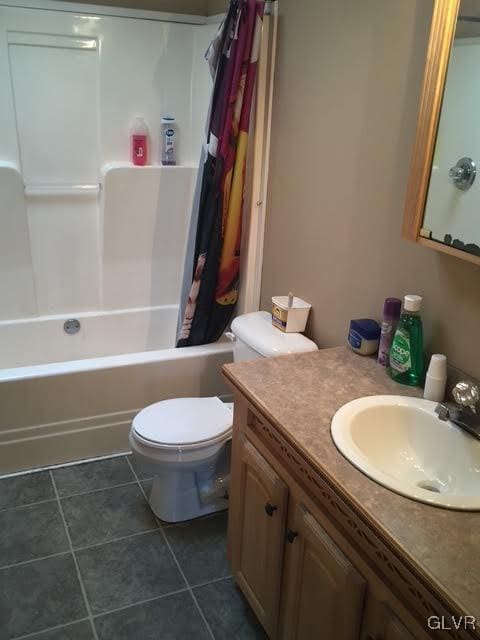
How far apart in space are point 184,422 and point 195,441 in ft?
0.39

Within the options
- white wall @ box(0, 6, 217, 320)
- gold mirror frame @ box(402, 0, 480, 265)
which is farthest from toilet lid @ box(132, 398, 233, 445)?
white wall @ box(0, 6, 217, 320)

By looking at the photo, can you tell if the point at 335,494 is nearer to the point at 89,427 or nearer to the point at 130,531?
the point at 130,531

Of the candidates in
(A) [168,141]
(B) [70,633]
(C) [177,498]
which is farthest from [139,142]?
(B) [70,633]

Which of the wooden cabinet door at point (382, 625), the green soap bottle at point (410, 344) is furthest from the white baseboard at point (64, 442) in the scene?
the wooden cabinet door at point (382, 625)

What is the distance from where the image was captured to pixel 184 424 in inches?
83.8

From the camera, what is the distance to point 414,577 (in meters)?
0.98

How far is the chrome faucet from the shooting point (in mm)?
1345

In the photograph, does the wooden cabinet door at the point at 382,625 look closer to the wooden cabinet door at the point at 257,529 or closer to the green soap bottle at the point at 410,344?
the wooden cabinet door at the point at 257,529

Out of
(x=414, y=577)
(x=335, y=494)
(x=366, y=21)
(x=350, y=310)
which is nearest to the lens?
(x=414, y=577)

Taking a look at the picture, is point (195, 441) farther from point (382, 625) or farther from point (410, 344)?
point (382, 625)

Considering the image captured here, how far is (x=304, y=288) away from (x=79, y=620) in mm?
1365

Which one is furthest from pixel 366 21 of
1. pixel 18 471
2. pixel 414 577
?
pixel 18 471

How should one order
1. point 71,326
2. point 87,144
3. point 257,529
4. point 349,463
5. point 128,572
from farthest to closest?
point 71,326
point 87,144
point 128,572
point 257,529
point 349,463

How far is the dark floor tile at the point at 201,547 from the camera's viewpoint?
2004mm
